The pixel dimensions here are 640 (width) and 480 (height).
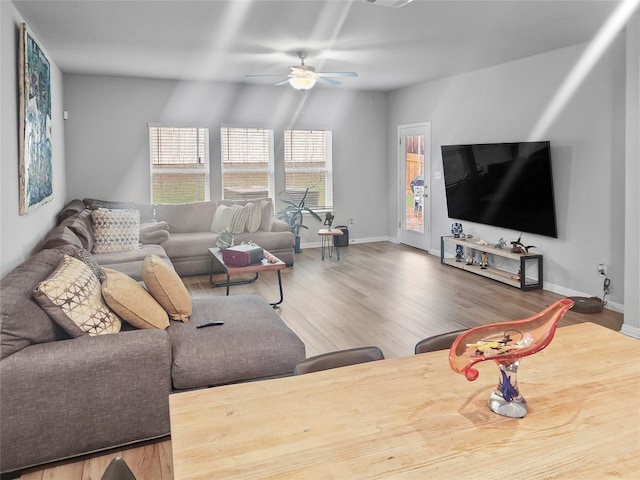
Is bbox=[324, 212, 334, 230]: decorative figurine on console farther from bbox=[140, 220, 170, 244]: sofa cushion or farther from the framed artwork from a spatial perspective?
the framed artwork

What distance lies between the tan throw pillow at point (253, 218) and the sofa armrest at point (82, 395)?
4.57m

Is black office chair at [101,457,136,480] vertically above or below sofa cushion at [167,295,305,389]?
above

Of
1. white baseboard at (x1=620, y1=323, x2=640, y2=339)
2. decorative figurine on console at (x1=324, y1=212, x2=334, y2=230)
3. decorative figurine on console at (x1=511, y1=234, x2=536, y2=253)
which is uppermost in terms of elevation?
decorative figurine on console at (x1=324, y1=212, x2=334, y2=230)

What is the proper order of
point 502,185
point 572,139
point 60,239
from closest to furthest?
point 60,239 < point 572,139 < point 502,185

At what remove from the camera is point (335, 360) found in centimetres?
180

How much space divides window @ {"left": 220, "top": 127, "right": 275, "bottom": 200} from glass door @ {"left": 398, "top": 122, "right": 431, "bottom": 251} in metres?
2.28

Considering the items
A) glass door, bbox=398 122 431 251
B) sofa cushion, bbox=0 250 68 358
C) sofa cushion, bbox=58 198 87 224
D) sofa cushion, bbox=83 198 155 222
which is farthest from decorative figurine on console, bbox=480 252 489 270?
sofa cushion, bbox=0 250 68 358

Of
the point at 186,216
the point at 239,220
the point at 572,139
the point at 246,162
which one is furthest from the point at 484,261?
the point at 186,216

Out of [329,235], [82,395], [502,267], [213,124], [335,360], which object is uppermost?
[213,124]

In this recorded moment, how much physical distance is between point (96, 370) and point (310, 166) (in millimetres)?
6602

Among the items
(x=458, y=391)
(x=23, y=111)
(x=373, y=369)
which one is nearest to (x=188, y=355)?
(x=373, y=369)

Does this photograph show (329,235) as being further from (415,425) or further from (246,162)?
(415,425)

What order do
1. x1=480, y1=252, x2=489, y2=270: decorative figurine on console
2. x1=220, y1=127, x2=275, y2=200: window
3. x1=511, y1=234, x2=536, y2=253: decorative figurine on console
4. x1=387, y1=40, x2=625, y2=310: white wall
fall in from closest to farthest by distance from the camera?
1. x1=387, y1=40, x2=625, y2=310: white wall
2. x1=511, y1=234, x2=536, y2=253: decorative figurine on console
3. x1=480, y1=252, x2=489, y2=270: decorative figurine on console
4. x1=220, y1=127, x2=275, y2=200: window

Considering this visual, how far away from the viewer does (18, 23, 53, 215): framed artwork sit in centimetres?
366
